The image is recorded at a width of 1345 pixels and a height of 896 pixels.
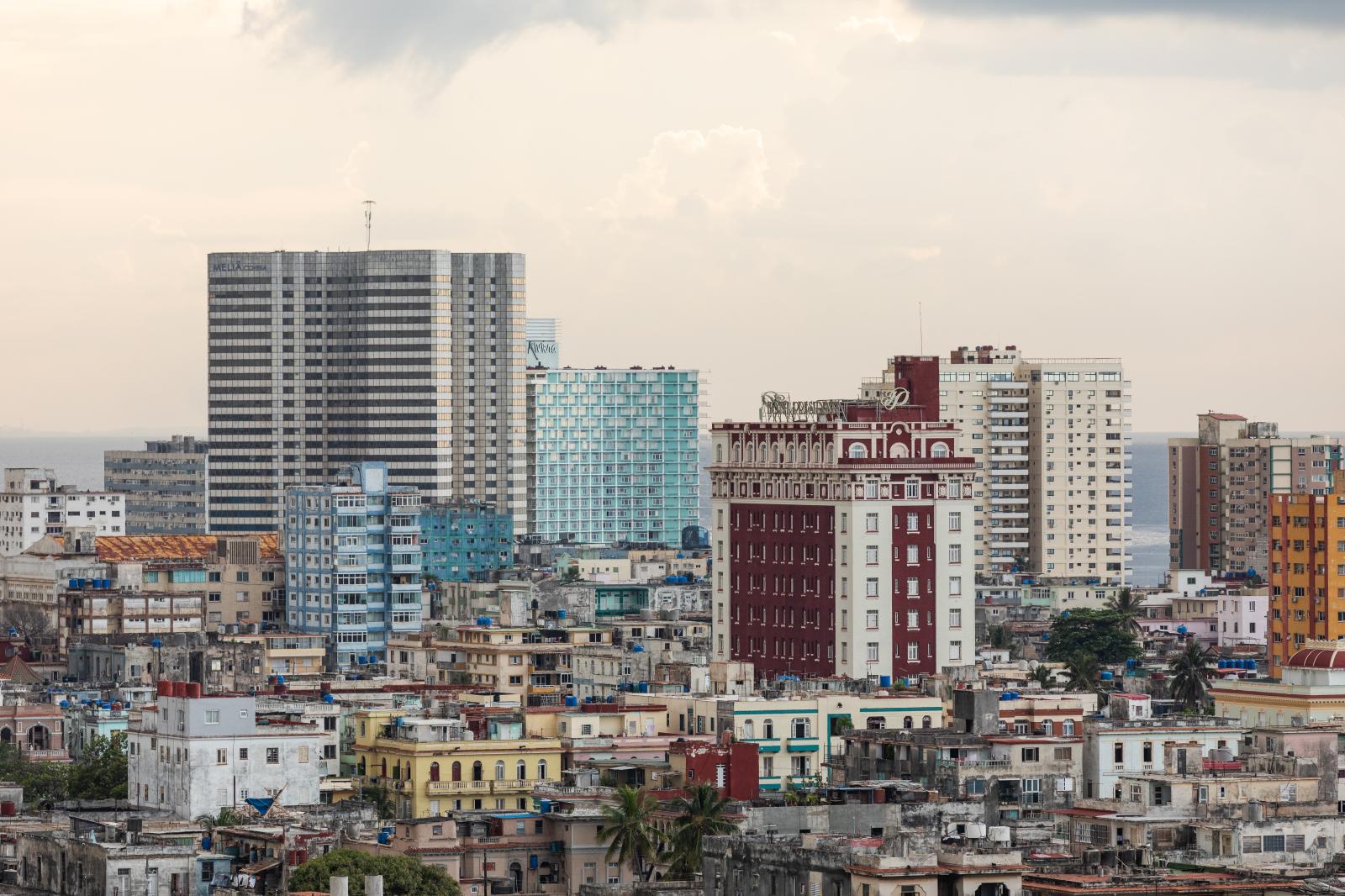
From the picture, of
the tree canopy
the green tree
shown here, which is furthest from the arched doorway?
the tree canopy

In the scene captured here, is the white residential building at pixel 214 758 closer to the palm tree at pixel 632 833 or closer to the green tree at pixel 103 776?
the green tree at pixel 103 776

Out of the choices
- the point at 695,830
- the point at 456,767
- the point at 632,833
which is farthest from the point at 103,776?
the point at 695,830

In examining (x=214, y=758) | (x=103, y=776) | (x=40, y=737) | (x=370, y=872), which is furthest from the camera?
(x=40, y=737)

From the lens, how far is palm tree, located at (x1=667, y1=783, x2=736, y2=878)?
13812cm

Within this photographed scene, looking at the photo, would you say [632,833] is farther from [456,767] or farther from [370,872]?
[456,767]

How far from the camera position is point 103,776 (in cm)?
17138

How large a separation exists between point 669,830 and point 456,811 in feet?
54.7

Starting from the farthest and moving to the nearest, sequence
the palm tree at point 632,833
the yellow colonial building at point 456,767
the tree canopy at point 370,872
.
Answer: the yellow colonial building at point 456,767 → the palm tree at point 632,833 → the tree canopy at point 370,872

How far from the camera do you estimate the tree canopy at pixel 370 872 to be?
129 meters

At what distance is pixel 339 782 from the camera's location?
534 ft

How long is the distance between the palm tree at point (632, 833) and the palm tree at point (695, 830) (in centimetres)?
126

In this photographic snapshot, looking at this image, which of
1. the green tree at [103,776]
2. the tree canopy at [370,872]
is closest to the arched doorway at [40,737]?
the green tree at [103,776]

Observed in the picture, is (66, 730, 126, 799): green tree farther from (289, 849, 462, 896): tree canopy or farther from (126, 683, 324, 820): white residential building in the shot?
(289, 849, 462, 896): tree canopy

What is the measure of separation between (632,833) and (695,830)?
3.65 meters
